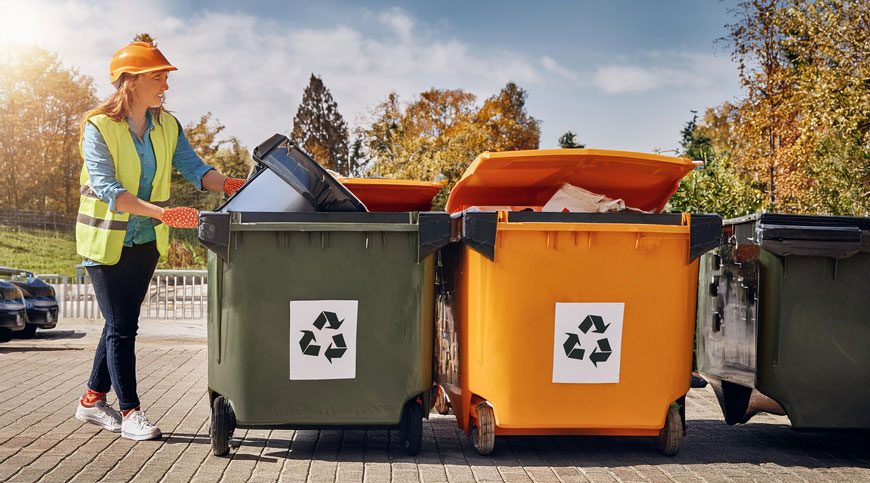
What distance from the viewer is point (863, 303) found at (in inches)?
167

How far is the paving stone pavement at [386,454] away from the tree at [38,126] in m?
20.8

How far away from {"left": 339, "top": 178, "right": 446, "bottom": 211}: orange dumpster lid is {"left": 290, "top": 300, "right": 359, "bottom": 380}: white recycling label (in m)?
1.24

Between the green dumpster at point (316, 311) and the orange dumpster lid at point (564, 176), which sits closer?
the green dumpster at point (316, 311)

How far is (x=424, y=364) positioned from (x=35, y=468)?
1734 millimetres

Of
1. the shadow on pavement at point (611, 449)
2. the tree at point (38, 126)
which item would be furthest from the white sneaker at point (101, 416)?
the tree at point (38, 126)

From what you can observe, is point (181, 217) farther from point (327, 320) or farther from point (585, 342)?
point (585, 342)

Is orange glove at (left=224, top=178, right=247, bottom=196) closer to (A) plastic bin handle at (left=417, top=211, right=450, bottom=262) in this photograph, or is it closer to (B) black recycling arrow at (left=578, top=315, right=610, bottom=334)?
(A) plastic bin handle at (left=417, top=211, right=450, bottom=262)

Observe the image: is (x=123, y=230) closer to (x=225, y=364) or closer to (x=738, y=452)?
(x=225, y=364)

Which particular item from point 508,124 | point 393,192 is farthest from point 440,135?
point 393,192

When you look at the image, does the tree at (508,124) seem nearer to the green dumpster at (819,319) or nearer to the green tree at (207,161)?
the green tree at (207,161)

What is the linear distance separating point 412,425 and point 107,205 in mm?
1826

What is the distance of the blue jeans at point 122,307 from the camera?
173 inches

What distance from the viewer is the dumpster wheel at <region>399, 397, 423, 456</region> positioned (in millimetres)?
4207

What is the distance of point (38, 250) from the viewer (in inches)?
971
